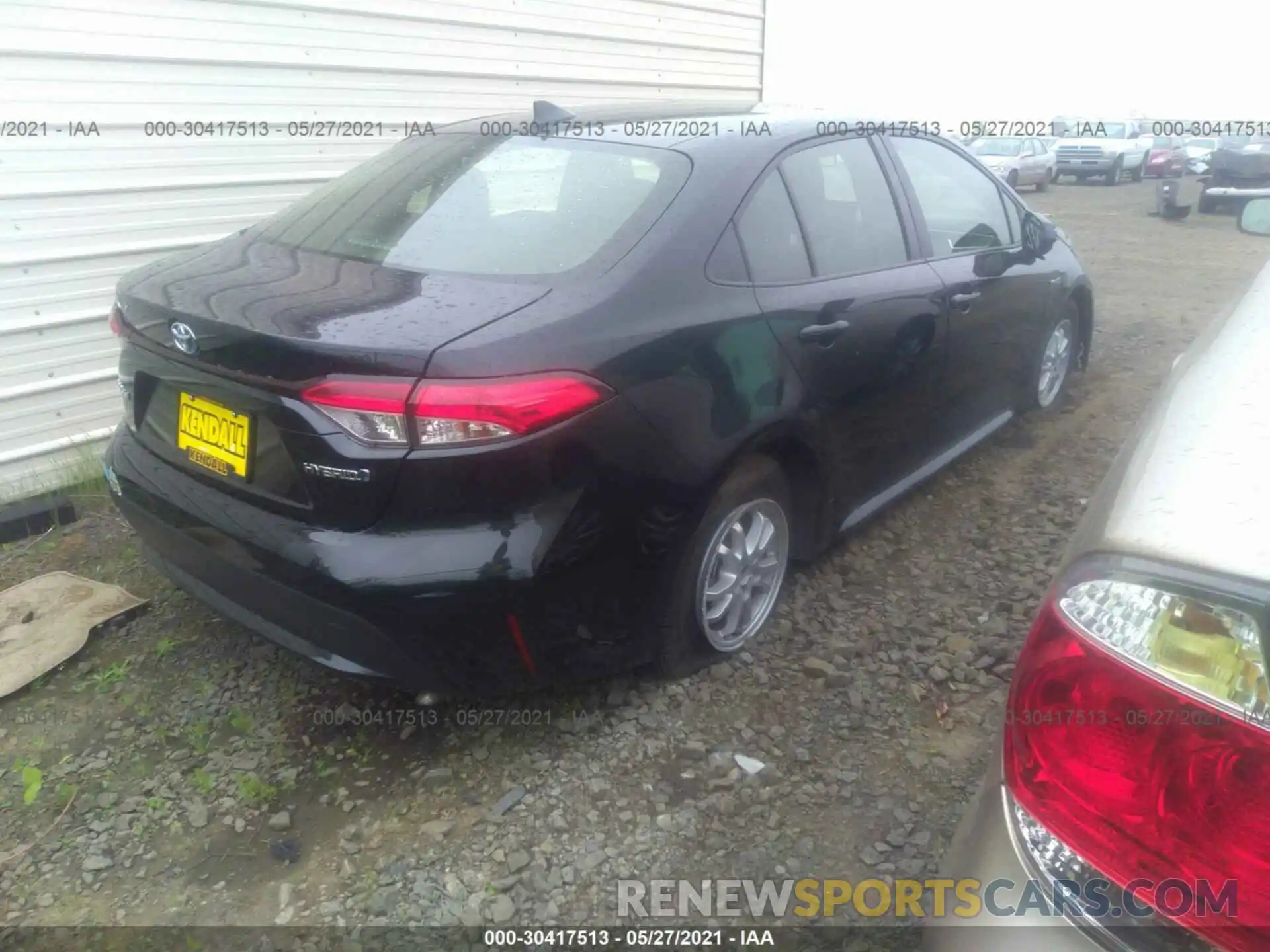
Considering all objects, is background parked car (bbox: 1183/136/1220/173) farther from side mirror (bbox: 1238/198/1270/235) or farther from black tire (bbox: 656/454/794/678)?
black tire (bbox: 656/454/794/678)

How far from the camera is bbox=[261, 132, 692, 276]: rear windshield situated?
2.43 metres

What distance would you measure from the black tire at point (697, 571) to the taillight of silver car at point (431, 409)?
0.67 m

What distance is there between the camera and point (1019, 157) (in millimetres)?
19766

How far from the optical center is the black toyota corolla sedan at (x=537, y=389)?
2031 millimetres

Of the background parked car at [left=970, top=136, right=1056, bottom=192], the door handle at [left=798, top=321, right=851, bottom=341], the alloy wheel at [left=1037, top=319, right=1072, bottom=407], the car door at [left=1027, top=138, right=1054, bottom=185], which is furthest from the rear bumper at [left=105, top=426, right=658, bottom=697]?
the car door at [left=1027, top=138, right=1054, bottom=185]

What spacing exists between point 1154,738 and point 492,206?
2220mm

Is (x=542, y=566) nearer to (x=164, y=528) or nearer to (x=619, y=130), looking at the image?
(x=164, y=528)

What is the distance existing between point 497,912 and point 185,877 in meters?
0.76

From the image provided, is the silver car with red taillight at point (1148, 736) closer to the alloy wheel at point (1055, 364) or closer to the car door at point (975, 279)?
the car door at point (975, 279)

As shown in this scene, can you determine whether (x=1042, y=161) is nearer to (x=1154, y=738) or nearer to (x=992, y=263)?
(x=992, y=263)

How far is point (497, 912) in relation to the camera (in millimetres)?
2092

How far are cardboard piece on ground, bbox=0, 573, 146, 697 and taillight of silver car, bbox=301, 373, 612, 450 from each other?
1643mm

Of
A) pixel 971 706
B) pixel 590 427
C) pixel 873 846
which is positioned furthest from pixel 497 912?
pixel 971 706

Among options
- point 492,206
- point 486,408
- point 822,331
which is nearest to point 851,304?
point 822,331
